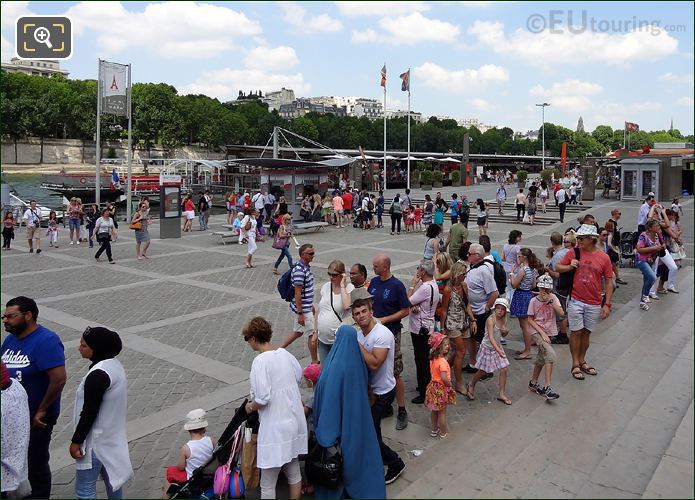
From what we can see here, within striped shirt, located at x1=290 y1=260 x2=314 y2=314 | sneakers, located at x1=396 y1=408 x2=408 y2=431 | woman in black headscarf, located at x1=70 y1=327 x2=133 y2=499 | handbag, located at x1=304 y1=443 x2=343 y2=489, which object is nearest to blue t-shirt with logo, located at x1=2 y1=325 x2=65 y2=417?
woman in black headscarf, located at x1=70 y1=327 x2=133 y2=499

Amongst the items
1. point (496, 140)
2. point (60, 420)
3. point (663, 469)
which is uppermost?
point (496, 140)

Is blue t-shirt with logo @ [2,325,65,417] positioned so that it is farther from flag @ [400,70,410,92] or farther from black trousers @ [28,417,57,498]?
flag @ [400,70,410,92]

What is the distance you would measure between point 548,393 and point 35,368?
16.5 feet

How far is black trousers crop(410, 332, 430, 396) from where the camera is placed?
631 centimetres

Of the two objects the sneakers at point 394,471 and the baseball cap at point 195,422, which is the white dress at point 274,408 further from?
the sneakers at point 394,471

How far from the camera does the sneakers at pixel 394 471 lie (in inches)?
187

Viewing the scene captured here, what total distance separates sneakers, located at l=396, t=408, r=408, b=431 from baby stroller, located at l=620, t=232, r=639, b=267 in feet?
36.6

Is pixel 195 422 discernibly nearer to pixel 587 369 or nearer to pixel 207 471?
pixel 207 471

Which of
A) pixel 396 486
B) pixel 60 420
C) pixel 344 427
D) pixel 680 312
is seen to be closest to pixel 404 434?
pixel 396 486

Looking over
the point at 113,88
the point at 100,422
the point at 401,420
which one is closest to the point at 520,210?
the point at 113,88

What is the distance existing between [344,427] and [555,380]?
369 cm

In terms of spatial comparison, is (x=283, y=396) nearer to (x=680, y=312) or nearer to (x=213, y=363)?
(x=213, y=363)

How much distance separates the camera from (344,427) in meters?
4.33

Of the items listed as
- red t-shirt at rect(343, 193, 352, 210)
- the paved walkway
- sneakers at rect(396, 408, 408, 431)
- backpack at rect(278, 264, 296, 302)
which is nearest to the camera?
the paved walkway
